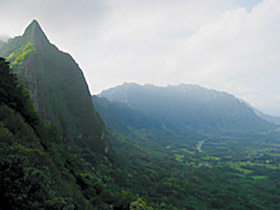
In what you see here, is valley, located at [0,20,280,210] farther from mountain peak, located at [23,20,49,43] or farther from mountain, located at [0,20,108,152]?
mountain peak, located at [23,20,49,43]

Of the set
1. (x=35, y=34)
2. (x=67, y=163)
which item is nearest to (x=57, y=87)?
(x=35, y=34)

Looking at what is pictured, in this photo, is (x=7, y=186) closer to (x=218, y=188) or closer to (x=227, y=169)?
(x=218, y=188)

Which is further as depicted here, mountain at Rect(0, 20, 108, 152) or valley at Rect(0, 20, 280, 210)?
mountain at Rect(0, 20, 108, 152)

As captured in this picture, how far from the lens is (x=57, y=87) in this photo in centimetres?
8744

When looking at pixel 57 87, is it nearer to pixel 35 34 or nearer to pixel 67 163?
pixel 35 34

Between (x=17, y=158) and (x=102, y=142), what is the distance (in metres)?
83.6

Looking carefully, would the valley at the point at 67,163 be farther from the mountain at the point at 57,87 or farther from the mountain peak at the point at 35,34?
the mountain peak at the point at 35,34

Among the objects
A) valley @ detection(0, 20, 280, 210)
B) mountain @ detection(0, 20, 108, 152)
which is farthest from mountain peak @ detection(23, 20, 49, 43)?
valley @ detection(0, 20, 280, 210)

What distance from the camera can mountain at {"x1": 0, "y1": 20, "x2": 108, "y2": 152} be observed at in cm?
6575

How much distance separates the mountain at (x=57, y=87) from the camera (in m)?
65.8

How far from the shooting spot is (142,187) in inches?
3521

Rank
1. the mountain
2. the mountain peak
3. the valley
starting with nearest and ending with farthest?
the valley < the mountain < the mountain peak

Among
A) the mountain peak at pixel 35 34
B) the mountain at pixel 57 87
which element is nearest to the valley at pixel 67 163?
the mountain at pixel 57 87

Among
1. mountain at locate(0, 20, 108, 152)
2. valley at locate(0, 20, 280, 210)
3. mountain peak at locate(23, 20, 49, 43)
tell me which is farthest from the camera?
mountain peak at locate(23, 20, 49, 43)
